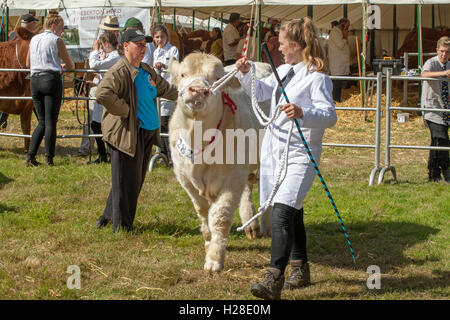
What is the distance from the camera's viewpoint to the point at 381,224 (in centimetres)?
607

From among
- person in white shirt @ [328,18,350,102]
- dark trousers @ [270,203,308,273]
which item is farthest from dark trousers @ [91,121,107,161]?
person in white shirt @ [328,18,350,102]

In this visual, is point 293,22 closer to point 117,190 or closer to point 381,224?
point 117,190

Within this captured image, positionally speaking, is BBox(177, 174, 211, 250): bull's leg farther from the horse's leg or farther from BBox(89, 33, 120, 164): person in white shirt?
the horse's leg

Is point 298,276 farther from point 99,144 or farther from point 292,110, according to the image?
point 99,144

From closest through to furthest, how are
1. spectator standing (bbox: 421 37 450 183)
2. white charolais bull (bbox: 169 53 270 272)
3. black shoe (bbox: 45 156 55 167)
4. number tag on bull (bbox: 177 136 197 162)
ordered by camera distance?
white charolais bull (bbox: 169 53 270 272), number tag on bull (bbox: 177 136 197 162), spectator standing (bbox: 421 37 450 183), black shoe (bbox: 45 156 55 167)

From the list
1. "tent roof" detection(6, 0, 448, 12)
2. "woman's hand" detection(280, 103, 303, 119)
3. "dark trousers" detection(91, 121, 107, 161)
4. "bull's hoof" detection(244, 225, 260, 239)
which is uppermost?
"tent roof" detection(6, 0, 448, 12)

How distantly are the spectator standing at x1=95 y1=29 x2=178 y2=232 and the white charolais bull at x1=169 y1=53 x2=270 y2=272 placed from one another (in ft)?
1.69

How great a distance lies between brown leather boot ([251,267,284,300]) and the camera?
3.84 meters

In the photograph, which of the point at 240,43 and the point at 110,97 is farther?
the point at 240,43

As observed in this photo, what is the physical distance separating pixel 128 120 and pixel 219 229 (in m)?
1.41

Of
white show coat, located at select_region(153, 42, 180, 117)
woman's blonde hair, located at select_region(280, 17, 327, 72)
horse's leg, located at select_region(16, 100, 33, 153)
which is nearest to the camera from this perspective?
woman's blonde hair, located at select_region(280, 17, 327, 72)

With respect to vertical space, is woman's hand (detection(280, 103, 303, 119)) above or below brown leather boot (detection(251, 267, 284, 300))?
above

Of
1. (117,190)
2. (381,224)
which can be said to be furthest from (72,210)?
(381,224)

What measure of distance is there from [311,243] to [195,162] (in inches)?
57.7
